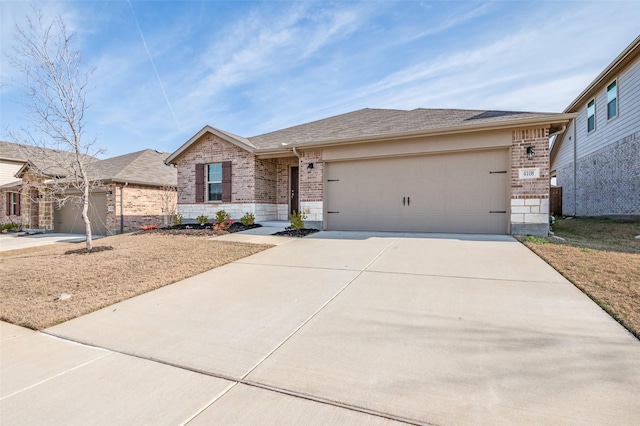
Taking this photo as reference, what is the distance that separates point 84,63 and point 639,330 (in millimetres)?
11018

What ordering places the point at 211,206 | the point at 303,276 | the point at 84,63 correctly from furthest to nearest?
the point at 211,206, the point at 84,63, the point at 303,276

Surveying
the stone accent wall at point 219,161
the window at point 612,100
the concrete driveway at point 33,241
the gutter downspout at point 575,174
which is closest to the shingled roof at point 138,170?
the stone accent wall at point 219,161

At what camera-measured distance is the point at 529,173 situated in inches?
293

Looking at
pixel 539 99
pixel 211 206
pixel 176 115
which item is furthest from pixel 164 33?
pixel 539 99

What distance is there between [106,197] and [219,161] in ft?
20.1

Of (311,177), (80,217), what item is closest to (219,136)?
(311,177)

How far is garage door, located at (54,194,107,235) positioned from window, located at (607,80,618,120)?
21713mm

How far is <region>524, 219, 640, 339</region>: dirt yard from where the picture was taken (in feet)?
10.0

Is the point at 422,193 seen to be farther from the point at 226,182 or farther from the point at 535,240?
the point at 226,182

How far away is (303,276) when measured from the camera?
4.59 metres

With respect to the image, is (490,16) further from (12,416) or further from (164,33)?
(12,416)

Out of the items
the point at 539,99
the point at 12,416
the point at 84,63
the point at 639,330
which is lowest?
the point at 12,416

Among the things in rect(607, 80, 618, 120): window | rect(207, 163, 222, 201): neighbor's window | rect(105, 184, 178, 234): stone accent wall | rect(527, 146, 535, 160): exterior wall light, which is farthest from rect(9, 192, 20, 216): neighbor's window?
rect(607, 80, 618, 120): window

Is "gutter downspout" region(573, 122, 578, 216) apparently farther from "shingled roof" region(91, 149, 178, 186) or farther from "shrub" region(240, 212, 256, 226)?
"shingled roof" region(91, 149, 178, 186)
